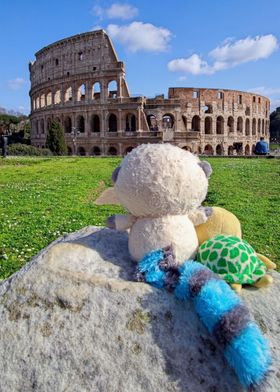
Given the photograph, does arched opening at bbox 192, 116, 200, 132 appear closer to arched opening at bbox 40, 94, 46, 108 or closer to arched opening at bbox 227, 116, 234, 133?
arched opening at bbox 227, 116, 234, 133

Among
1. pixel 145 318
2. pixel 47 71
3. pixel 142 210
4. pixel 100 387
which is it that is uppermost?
pixel 47 71

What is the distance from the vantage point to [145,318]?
240 cm

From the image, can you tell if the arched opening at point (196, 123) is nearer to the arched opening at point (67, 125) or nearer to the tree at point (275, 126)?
the arched opening at point (67, 125)

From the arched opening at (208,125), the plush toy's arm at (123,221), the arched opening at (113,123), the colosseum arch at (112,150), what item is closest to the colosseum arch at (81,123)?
the arched opening at (113,123)

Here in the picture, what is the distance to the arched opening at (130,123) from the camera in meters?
47.6

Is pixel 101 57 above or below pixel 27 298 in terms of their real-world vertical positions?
above

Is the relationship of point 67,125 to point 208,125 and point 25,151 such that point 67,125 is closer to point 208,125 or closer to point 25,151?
point 25,151

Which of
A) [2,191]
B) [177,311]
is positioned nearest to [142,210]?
[177,311]

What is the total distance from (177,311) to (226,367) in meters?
0.44

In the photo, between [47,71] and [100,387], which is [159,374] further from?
[47,71]

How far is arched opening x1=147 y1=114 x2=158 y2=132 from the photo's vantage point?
47.0 m

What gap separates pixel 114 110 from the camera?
45719 mm

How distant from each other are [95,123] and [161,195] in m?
48.6

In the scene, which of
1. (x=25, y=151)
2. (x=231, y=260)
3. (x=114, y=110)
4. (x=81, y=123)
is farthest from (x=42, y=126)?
(x=231, y=260)
